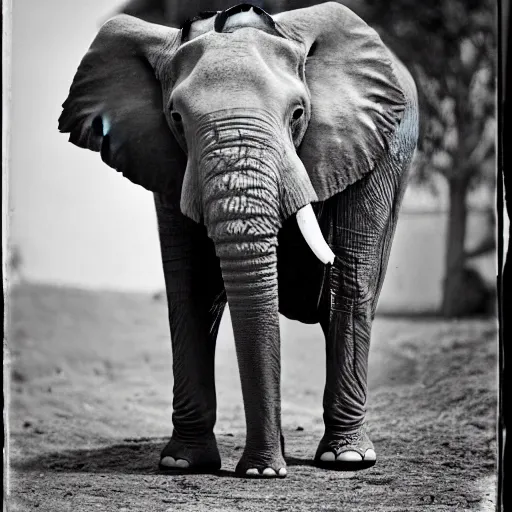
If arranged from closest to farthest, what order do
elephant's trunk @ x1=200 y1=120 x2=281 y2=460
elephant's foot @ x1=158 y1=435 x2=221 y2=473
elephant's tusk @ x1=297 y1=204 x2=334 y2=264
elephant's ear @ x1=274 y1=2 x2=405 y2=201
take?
elephant's trunk @ x1=200 y1=120 x2=281 y2=460 → elephant's tusk @ x1=297 y1=204 x2=334 y2=264 → elephant's ear @ x1=274 y1=2 x2=405 y2=201 → elephant's foot @ x1=158 y1=435 x2=221 y2=473

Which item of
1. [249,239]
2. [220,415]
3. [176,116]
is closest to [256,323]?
[249,239]

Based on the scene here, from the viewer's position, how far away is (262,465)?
3.20 m

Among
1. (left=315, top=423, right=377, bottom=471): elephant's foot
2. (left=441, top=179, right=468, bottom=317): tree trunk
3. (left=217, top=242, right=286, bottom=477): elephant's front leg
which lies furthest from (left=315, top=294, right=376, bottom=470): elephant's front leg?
(left=441, top=179, right=468, bottom=317): tree trunk

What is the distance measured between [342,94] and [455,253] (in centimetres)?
112

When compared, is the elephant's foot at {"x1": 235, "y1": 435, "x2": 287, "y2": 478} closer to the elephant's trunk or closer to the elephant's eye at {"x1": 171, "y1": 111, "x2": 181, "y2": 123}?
the elephant's trunk

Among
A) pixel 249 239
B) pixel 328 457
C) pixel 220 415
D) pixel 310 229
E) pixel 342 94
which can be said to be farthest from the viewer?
pixel 220 415

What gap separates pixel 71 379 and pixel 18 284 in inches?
19.0

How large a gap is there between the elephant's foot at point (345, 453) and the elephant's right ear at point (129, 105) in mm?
788

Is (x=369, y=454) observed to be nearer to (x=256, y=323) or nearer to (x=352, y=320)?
(x=352, y=320)

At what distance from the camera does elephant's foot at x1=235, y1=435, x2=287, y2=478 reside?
3.19 meters

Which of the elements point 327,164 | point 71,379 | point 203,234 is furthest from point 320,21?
point 71,379

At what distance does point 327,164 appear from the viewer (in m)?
3.26

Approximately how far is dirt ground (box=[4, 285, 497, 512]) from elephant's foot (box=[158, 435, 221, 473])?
1.6 inches

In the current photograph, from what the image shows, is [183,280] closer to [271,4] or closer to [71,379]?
[271,4]
